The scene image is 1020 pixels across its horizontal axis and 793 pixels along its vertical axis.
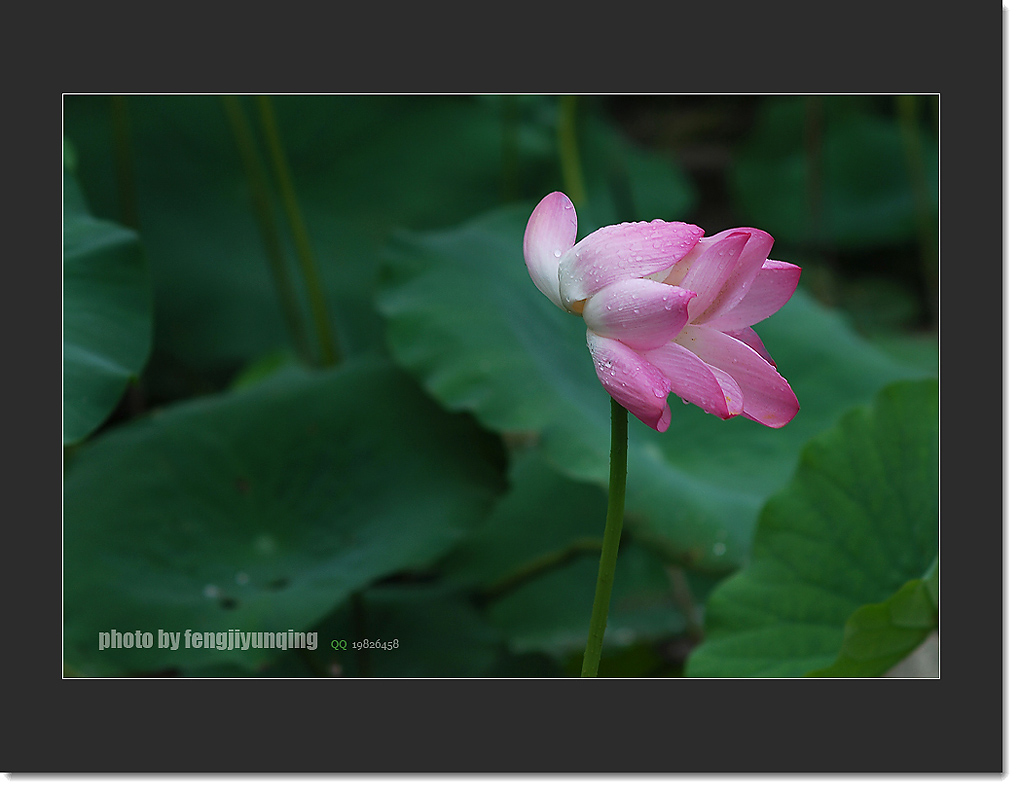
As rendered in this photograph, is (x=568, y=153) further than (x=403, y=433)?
Yes

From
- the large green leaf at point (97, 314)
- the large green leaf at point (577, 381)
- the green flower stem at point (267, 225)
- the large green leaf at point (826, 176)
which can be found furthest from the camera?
the large green leaf at point (826, 176)

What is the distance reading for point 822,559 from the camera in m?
0.78

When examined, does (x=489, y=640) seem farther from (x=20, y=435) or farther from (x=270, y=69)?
(x=270, y=69)

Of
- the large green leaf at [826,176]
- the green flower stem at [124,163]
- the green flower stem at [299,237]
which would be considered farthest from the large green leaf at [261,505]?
the large green leaf at [826,176]

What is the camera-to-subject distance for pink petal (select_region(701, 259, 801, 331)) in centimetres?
43

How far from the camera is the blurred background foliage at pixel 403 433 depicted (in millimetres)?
797

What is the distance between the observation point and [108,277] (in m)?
0.84

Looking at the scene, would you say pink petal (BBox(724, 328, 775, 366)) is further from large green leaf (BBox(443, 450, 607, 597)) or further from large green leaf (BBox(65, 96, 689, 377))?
large green leaf (BBox(65, 96, 689, 377))

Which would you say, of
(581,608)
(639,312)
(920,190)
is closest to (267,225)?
(581,608)

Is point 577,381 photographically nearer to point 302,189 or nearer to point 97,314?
point 97,314

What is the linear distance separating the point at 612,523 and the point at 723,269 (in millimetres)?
139

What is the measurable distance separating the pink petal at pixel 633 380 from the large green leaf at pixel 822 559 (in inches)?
16.9

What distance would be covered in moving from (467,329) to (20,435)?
Answer: 0.46 m

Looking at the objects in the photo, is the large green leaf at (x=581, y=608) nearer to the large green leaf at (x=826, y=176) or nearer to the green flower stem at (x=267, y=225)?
the green flower stem at (x=267, y=225)
